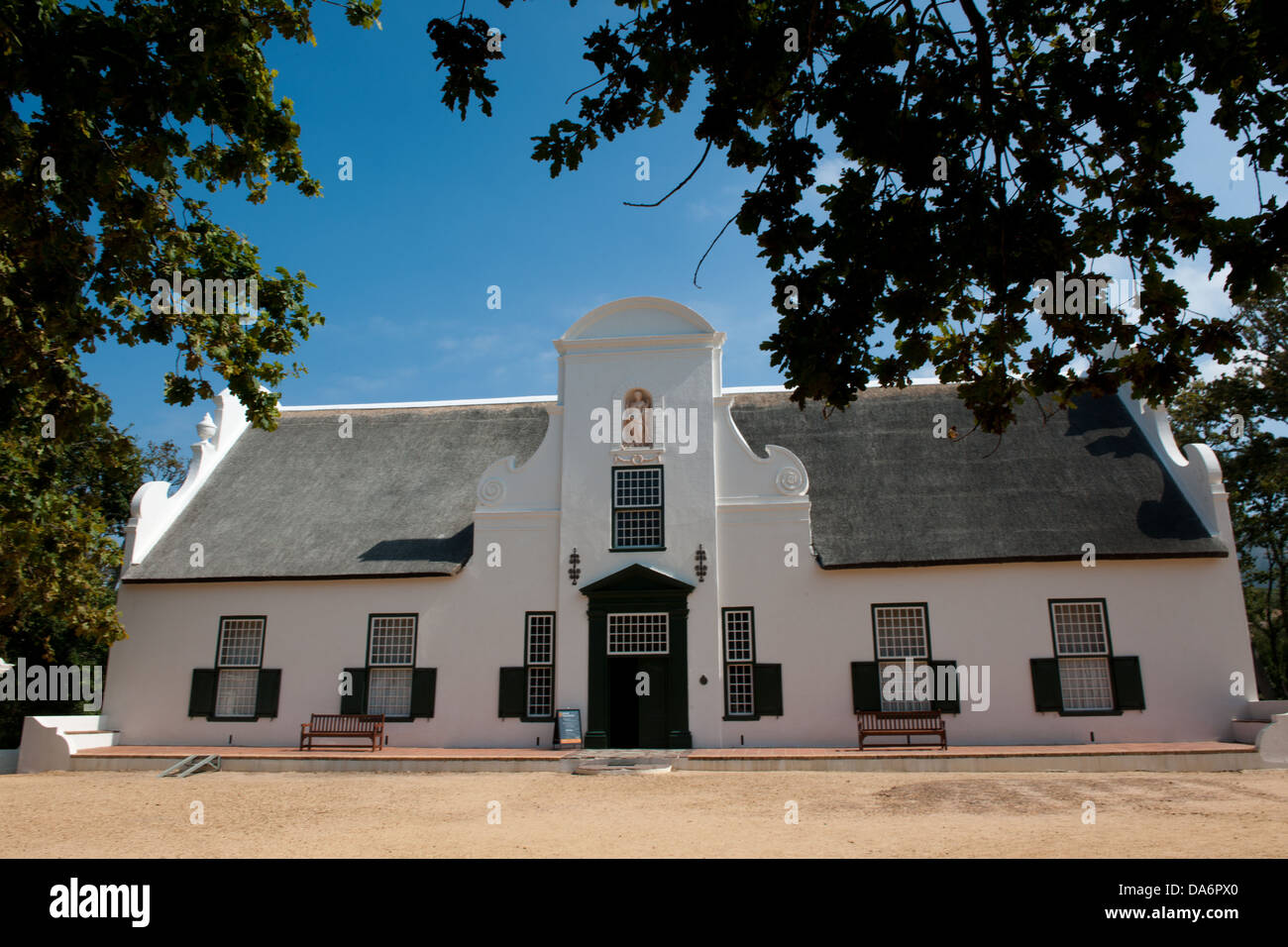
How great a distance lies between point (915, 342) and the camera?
Answer: 5.70 metres

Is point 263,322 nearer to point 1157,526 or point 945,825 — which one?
point 945,825

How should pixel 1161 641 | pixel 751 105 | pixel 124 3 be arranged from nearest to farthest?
pixel 751 105 < pixel 124 3 < pixel 1161 641

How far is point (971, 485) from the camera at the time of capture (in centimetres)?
2006

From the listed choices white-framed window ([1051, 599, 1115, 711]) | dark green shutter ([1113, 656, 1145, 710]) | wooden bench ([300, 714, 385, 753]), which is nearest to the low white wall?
wooden bench ([300, 714, 385, 753])

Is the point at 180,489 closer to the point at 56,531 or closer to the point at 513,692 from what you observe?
the point at 56,531

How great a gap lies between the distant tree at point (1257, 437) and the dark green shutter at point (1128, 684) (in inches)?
290

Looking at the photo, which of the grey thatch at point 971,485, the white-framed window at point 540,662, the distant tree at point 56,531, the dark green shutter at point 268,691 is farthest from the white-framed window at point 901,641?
the distant tree at point 56,531

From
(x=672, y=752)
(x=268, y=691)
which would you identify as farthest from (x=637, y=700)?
(x=268, y=691)

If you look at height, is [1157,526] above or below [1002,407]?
above

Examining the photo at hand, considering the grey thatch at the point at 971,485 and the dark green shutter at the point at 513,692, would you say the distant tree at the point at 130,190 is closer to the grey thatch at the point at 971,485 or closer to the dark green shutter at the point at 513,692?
the dark green shutter at the point at 513,692

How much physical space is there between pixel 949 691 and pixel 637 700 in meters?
6.48

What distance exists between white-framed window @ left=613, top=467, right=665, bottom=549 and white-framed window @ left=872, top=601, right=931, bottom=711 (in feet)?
16.5

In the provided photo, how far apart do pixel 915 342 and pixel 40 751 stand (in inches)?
795

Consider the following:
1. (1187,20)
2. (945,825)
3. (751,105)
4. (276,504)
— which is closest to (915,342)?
(751,105)
